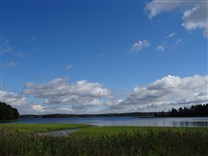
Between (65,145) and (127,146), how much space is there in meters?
2.71

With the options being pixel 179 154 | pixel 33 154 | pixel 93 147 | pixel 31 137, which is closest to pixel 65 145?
pixel 93 147

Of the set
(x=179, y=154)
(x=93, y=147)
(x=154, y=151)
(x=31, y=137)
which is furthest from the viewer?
(x=31, y=137)

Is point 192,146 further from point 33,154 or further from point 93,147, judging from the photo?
point 33,154

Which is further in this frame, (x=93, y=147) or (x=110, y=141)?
(x=110, y=141)

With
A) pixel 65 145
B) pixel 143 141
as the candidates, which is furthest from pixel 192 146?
pixel 65 145

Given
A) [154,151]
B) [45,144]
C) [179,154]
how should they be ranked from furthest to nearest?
[45,144] < [154,151] < [179,154]

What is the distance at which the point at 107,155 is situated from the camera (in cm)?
1295

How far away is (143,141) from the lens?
16.1 meters

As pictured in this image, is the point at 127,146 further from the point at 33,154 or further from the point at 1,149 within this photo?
the point at 1,149

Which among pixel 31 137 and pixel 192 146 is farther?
pixel 31 137

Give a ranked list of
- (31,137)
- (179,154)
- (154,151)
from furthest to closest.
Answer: (31,137), (154,151), (179,154)

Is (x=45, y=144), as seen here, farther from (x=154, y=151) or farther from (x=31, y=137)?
(x=154, y=151)

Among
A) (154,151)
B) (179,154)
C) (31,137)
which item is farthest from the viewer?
(31,137)

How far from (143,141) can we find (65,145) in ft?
11.9
